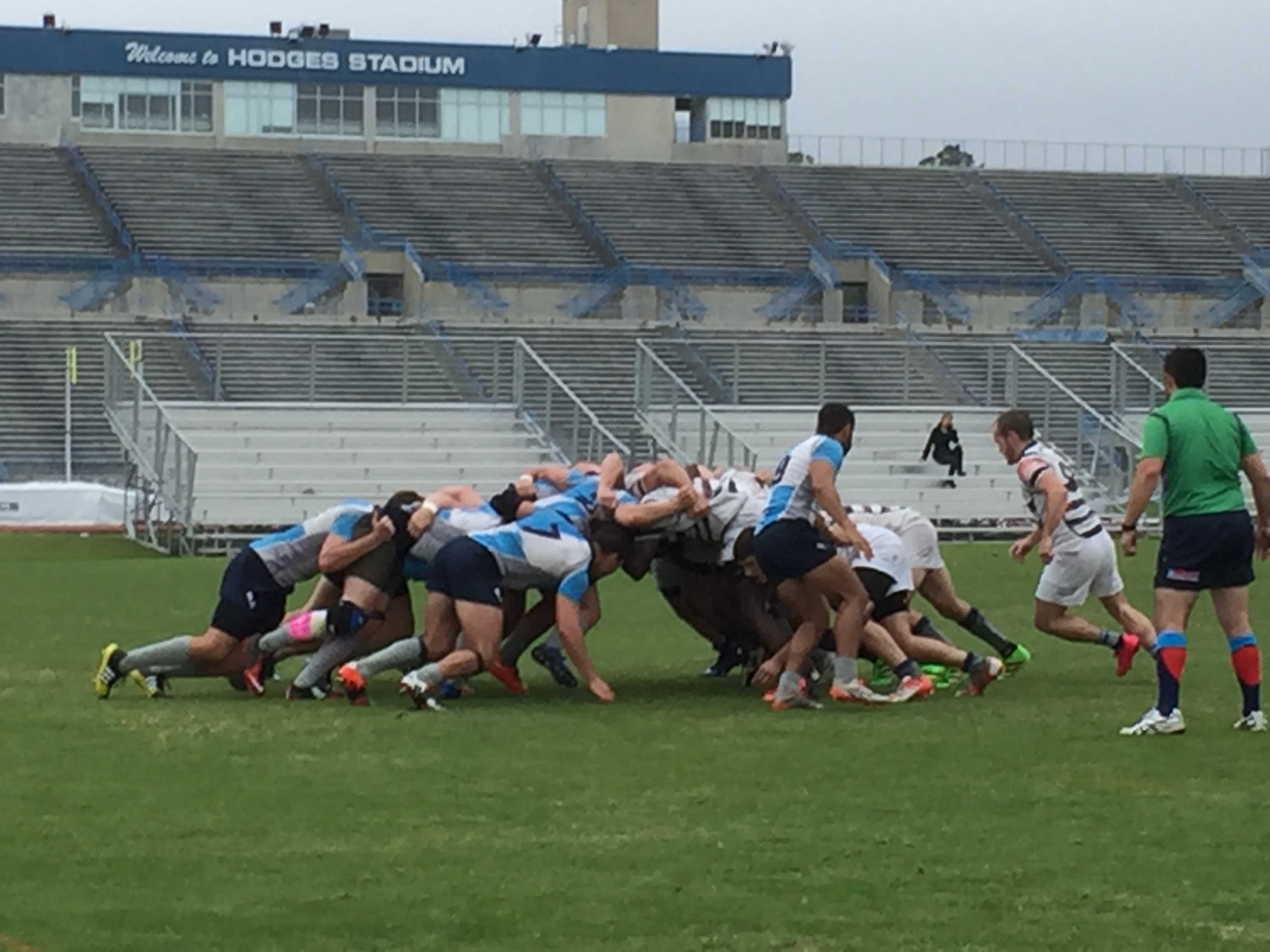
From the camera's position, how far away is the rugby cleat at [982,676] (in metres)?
13.5

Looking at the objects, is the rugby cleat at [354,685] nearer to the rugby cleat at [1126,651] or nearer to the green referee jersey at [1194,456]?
the green referee jersey at [1194,456]

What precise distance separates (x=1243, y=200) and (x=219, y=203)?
2798 centimetres

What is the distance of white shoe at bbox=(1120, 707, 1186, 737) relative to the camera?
11.4 m

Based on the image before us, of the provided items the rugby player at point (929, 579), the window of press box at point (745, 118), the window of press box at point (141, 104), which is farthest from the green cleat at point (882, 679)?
the window of press box at point (745, 118)

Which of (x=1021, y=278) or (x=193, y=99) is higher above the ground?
(x=193, y=99)

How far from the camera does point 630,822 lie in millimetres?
8945

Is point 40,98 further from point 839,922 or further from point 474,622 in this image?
point 839,922

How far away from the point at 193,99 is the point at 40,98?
4.09 meters

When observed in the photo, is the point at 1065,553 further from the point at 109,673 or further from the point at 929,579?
the point at 109,673

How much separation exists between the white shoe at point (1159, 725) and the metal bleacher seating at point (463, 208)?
45.3 metres

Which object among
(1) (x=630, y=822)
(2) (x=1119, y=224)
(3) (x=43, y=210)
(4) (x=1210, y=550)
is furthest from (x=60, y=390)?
(1) (x=630, y=822)

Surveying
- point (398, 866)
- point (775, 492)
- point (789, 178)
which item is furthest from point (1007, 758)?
point (789, 178)

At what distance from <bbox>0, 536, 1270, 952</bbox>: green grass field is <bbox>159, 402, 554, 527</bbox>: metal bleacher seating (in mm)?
18388

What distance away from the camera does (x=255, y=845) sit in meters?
8.44
